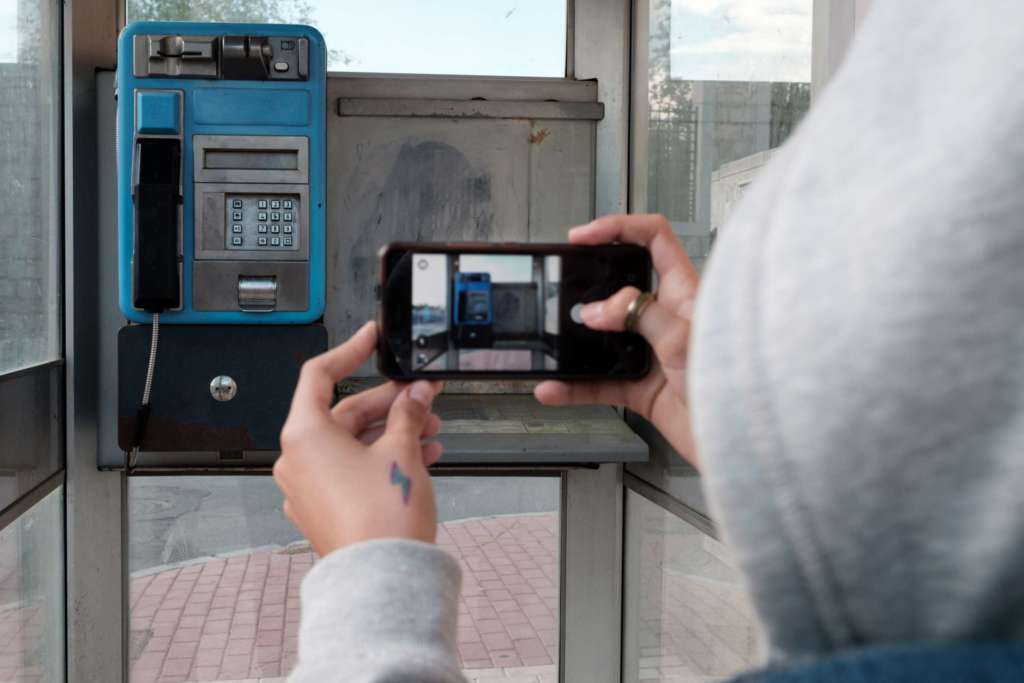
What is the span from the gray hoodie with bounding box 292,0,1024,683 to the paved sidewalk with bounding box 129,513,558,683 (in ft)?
7.93

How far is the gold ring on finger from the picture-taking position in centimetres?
94

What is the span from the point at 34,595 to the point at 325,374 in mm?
1928

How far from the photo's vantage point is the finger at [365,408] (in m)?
0.85

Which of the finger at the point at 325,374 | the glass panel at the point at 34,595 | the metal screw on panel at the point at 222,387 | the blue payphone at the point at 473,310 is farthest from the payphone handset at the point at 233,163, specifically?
the finger at the point at 325,374

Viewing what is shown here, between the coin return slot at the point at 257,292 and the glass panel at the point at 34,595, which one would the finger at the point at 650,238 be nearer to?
the coin return slot at the point at 257,292

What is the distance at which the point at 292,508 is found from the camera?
0.75m

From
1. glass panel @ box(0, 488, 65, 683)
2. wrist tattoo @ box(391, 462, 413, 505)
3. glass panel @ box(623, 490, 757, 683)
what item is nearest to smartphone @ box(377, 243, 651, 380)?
wrist tattoo @ box(391, 462, 413, 505)

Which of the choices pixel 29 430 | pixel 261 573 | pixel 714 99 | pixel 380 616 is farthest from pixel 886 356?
pixel 261 573

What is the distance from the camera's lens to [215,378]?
7.41ft

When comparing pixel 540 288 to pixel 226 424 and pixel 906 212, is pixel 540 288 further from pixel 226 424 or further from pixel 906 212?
pixel 226 424

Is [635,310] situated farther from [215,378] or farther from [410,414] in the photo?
[215,378]

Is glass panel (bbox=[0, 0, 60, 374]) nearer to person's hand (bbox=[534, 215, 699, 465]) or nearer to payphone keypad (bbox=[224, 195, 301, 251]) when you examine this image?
payphone keypad (bbox=[224, 195, 301, 251])

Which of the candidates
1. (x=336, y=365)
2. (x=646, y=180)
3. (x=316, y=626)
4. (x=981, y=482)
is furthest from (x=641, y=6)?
(x=981, y=482)

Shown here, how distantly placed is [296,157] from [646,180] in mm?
837
